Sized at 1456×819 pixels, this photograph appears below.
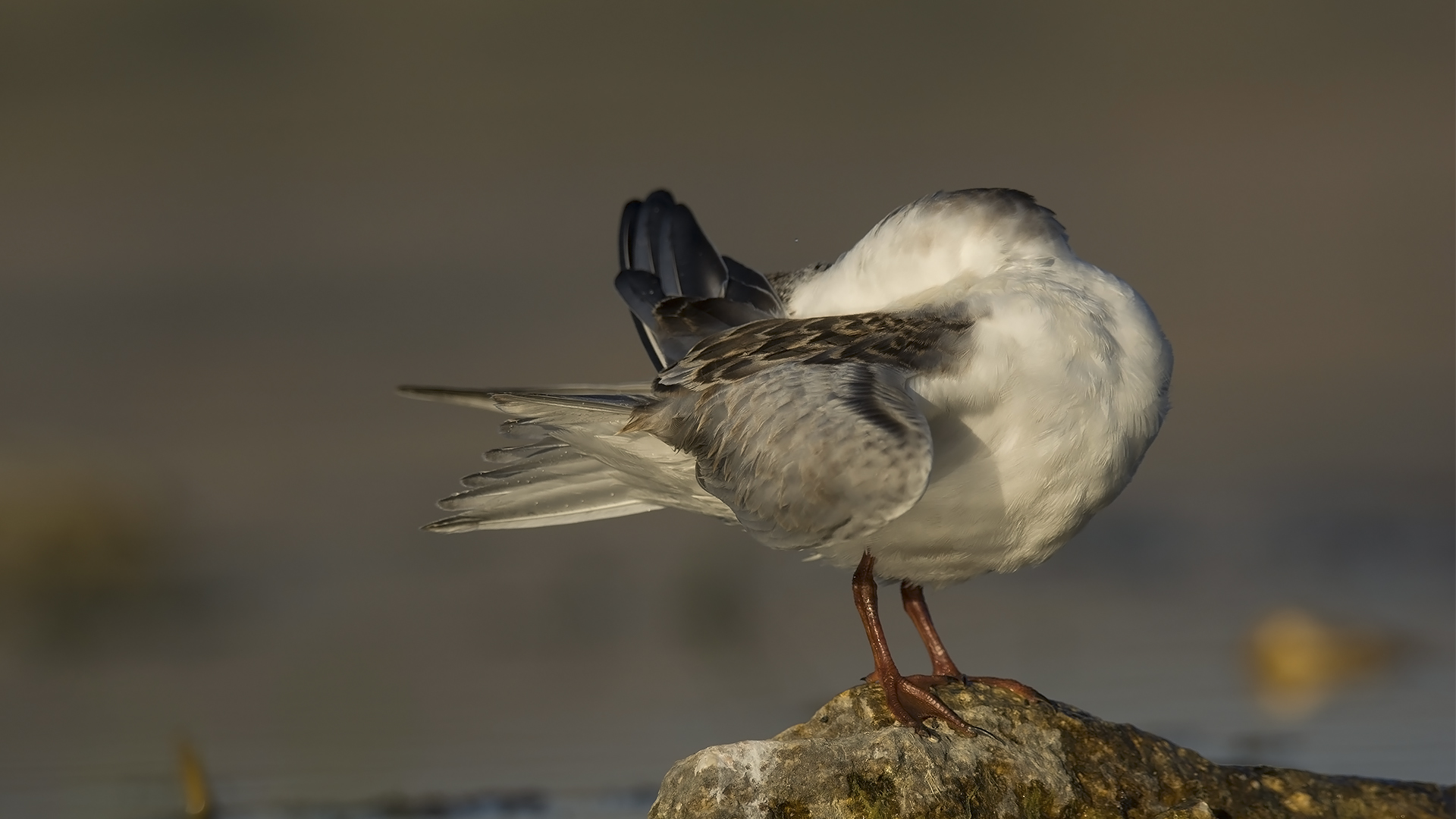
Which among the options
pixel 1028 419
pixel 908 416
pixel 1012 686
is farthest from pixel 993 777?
pixel 908 416

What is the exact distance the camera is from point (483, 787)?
7102 millimetres

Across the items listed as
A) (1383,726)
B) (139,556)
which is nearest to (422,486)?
(139,556)

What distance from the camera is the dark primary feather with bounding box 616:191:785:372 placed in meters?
6.38

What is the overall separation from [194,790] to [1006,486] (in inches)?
135

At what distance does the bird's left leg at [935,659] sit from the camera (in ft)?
19.3

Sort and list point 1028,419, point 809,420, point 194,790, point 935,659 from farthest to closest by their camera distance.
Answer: point 194,790
point 935,659
point 1028,419
point 809,420

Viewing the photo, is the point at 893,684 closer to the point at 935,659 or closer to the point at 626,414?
the point at 935,659

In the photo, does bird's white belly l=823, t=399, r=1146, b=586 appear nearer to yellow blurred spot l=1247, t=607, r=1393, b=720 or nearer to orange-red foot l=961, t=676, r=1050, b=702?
orange-red foot l=961, t=676, r=1050, b=702

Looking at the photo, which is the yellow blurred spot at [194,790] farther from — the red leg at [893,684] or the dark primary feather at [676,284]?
the red leg at [893,684]

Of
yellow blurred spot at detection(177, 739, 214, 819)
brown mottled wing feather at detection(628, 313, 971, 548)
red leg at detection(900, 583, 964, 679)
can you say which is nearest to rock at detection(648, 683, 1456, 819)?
red leg at detection(900, 583, 964, 679)

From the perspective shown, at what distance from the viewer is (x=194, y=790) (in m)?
6.98

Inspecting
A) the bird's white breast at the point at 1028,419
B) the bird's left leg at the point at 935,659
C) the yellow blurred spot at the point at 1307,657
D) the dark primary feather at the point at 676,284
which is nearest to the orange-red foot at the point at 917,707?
the bird's left leg at the point at 935,659

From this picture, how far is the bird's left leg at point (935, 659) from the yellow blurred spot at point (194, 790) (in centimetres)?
278

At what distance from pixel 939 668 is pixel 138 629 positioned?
5377 mm
